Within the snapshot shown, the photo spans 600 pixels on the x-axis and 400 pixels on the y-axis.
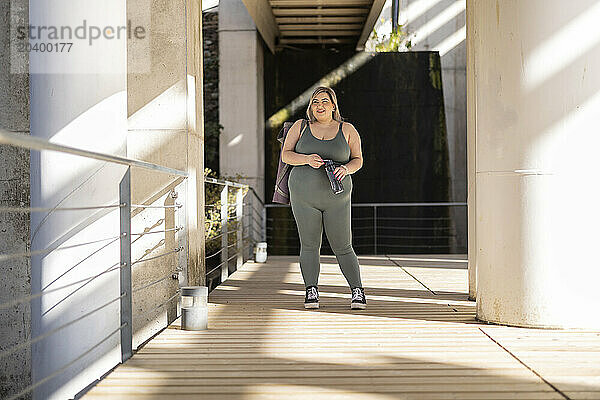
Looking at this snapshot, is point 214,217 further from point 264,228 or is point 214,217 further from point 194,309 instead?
point 194,309

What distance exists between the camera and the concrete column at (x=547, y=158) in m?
3.31

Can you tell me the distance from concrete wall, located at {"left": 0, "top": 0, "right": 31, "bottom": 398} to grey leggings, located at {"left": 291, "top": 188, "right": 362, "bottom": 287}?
2.23 m

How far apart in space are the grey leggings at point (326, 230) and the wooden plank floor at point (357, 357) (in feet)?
0.74

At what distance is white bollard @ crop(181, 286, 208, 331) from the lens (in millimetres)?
3535

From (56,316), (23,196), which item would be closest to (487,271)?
(56,316)

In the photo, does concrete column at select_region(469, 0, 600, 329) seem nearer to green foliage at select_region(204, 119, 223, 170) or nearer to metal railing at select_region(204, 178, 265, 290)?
metal railing at select_region(204, 178, 265, 290)

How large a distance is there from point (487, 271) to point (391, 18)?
31.5 ft

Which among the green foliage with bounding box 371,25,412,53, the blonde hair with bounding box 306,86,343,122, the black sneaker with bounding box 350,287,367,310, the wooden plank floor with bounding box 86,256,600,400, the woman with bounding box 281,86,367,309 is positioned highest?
the green foliage with bounding box 371,25,412,53

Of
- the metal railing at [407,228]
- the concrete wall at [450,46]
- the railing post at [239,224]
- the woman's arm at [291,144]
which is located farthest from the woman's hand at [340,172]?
the concrete wall at [450,46]

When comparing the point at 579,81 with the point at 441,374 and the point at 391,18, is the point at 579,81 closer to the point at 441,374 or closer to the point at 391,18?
the point at 441,374

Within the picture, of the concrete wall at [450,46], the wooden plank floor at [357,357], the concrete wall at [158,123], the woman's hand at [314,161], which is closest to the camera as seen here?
the wooden plank floor at [357,357]

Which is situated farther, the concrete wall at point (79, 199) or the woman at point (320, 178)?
the woman at point (320, 178)

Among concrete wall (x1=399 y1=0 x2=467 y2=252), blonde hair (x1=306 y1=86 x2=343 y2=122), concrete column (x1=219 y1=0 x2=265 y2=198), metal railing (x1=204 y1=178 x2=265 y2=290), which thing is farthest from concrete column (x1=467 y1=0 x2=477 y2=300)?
concrete wall (x1=399 y1=0 x2=467 y2=252)

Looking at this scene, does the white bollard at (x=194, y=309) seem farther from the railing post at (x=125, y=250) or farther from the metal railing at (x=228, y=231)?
the metal railing at (x=228, y=231)
